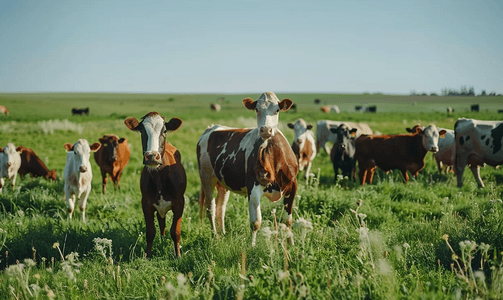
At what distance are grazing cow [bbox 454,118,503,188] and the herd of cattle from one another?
2 centimetres

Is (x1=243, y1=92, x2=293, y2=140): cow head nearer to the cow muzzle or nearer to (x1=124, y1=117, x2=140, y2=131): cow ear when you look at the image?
the cow muzzle

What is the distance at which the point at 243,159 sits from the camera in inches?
218

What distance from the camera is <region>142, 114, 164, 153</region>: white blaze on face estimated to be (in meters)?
4.85

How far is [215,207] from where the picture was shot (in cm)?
702

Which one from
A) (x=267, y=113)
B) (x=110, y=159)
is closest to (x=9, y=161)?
(x=110, y=159)

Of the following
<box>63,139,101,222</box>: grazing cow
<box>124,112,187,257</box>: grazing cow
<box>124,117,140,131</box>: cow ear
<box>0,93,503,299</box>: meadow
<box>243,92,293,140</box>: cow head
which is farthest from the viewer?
<box>63,139,101,222</box>: grazing cow

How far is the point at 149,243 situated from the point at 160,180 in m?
0.91

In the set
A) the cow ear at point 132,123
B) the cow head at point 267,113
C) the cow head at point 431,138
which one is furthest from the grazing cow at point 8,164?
the cow head at point 431,138

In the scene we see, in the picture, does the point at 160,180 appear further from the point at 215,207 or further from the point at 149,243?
the point at 215,207

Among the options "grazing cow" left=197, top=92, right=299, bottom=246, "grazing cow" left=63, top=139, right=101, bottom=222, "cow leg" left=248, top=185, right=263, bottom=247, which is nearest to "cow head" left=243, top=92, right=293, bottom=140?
"grazing cow" left=197, top=92, right=299, bottom=246

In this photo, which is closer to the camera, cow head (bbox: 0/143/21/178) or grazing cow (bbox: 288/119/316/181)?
cow head (bbox: 0/143/21/178)

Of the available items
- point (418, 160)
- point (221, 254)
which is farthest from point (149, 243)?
point (418, 160)

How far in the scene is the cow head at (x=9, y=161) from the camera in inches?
408

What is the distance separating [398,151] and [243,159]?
21.7 ft
